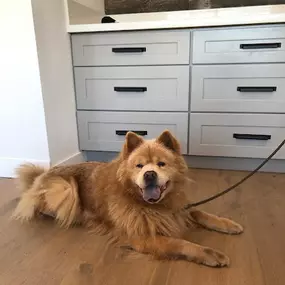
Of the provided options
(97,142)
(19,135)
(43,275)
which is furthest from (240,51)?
(43,275)

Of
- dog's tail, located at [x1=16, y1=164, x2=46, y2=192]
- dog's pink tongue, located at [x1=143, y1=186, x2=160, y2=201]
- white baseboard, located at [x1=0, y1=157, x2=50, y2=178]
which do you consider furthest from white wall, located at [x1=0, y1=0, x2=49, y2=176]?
dog's pink tongue, located at [x1=143, y1=186, x2=160, y2=201]

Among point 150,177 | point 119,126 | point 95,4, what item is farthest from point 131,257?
point 95,4

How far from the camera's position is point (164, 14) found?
258 cm

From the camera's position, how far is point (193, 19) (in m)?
1.94

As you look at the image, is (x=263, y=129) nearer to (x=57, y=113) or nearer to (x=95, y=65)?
(x=95, y=65)

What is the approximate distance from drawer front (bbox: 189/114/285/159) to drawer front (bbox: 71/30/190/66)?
1.45 ft

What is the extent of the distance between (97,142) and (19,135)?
0.56 m

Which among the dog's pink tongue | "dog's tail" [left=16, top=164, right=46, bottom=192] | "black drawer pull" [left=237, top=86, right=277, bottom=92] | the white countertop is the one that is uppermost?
the white countertop

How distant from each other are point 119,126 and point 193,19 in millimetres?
870

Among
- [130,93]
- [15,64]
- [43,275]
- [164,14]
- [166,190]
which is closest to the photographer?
[43,275]

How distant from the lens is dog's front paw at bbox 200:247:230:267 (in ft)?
3.60

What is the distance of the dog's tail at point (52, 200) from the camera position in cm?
142

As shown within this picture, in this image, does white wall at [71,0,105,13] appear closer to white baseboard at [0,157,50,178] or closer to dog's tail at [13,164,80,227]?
white baseboard at [0,157,50,178]

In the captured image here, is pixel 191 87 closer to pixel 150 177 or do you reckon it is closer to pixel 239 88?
pixel 239 88
